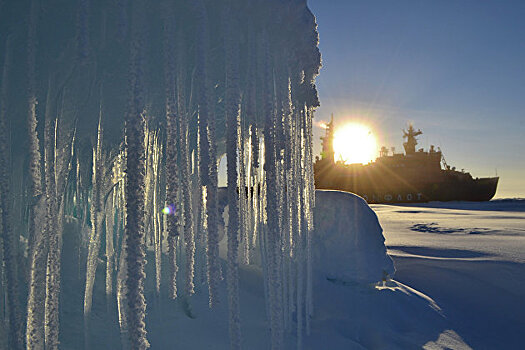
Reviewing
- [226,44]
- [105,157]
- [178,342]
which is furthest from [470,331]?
[105,157]

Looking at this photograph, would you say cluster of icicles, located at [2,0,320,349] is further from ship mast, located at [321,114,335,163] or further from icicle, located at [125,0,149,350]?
ship mast, located at [321,114,335,163]

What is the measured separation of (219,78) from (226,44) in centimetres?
54

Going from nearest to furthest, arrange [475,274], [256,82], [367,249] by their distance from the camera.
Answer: [256,82] < [367,249] < [475,274]

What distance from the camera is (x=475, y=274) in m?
4.96

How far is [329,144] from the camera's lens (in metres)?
33.3

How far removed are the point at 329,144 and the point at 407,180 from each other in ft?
26.6

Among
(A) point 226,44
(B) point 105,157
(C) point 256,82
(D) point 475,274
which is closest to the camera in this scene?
(A) point 226,44

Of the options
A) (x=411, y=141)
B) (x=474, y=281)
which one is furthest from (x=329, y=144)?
(x=474, y=281)

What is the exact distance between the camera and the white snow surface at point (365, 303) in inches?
95.0

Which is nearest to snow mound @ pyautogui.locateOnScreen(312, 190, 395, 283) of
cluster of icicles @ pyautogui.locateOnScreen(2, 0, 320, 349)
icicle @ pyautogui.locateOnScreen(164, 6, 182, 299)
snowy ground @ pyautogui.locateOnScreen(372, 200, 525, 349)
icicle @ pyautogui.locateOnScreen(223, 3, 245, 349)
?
snowy ground @ pyautogui.locateOnScreen(372, 200, 525, 349)

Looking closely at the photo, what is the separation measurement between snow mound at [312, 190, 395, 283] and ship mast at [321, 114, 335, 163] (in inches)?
1075

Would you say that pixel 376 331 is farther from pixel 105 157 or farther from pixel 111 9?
pixel 111 9

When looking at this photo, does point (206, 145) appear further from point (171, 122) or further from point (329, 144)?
point (329, 144)

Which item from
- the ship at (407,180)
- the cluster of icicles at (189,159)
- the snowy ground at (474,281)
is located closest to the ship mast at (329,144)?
the ship at (407,180)
